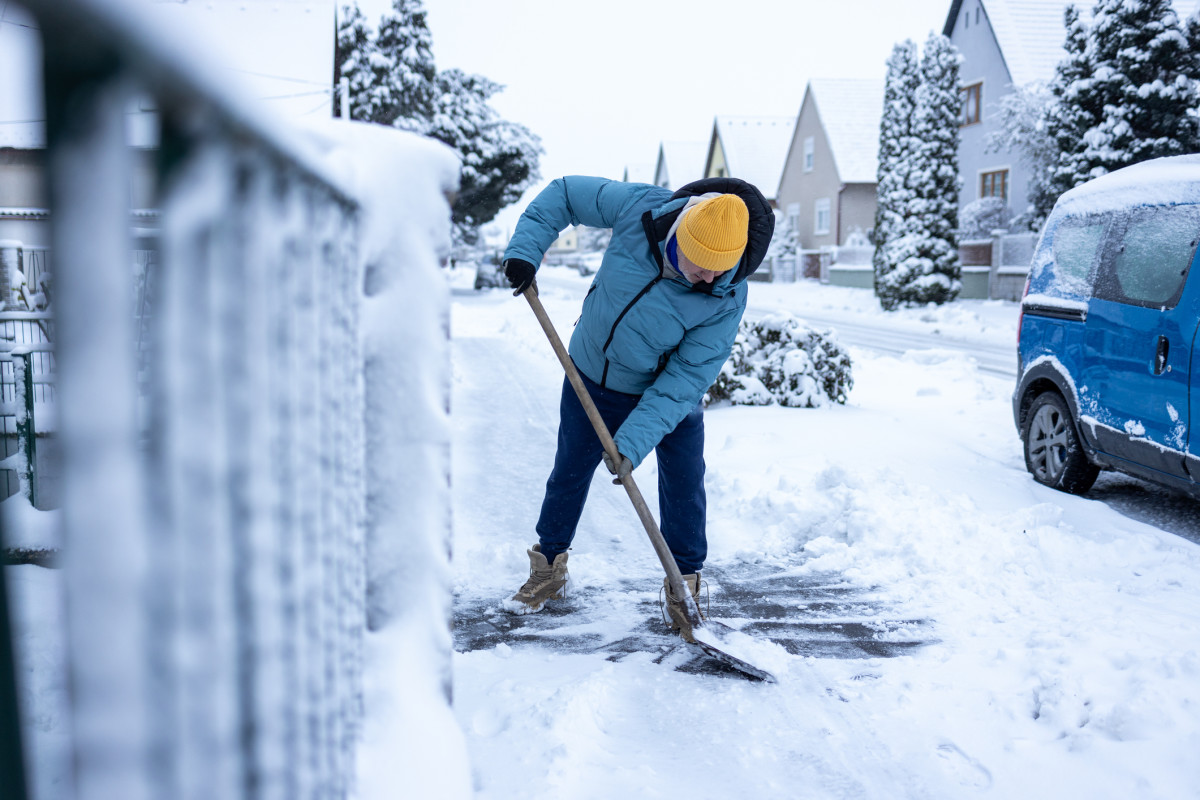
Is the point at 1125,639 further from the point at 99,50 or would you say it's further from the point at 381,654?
the point at 99,50

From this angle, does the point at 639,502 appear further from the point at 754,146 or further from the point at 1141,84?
the point at 754,146

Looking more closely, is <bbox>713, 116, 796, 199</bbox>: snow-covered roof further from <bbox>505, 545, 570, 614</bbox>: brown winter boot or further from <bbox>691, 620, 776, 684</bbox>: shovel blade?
<bbox>691, 620, 776, 684</bbox>: shovel blade

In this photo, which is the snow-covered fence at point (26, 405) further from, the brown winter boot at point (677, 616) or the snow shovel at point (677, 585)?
the brown winter boot at point (677, 616)

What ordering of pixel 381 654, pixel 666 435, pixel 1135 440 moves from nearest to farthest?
pixel 381 654
pixel 666 435
pixel 1135 440

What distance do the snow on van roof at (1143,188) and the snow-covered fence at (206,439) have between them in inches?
171

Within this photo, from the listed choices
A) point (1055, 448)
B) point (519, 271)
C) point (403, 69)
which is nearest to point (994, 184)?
point (403, 69)

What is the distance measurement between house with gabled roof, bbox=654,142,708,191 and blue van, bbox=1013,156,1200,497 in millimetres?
44022

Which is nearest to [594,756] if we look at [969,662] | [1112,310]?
[969,662]

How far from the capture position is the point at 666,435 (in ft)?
10.9

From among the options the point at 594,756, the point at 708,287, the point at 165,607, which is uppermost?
the point at 708,287

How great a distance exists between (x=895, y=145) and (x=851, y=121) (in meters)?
13.0

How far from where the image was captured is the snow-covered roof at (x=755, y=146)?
40.6 metres

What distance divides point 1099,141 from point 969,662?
15.6m

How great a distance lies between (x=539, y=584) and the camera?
11.3 ft
